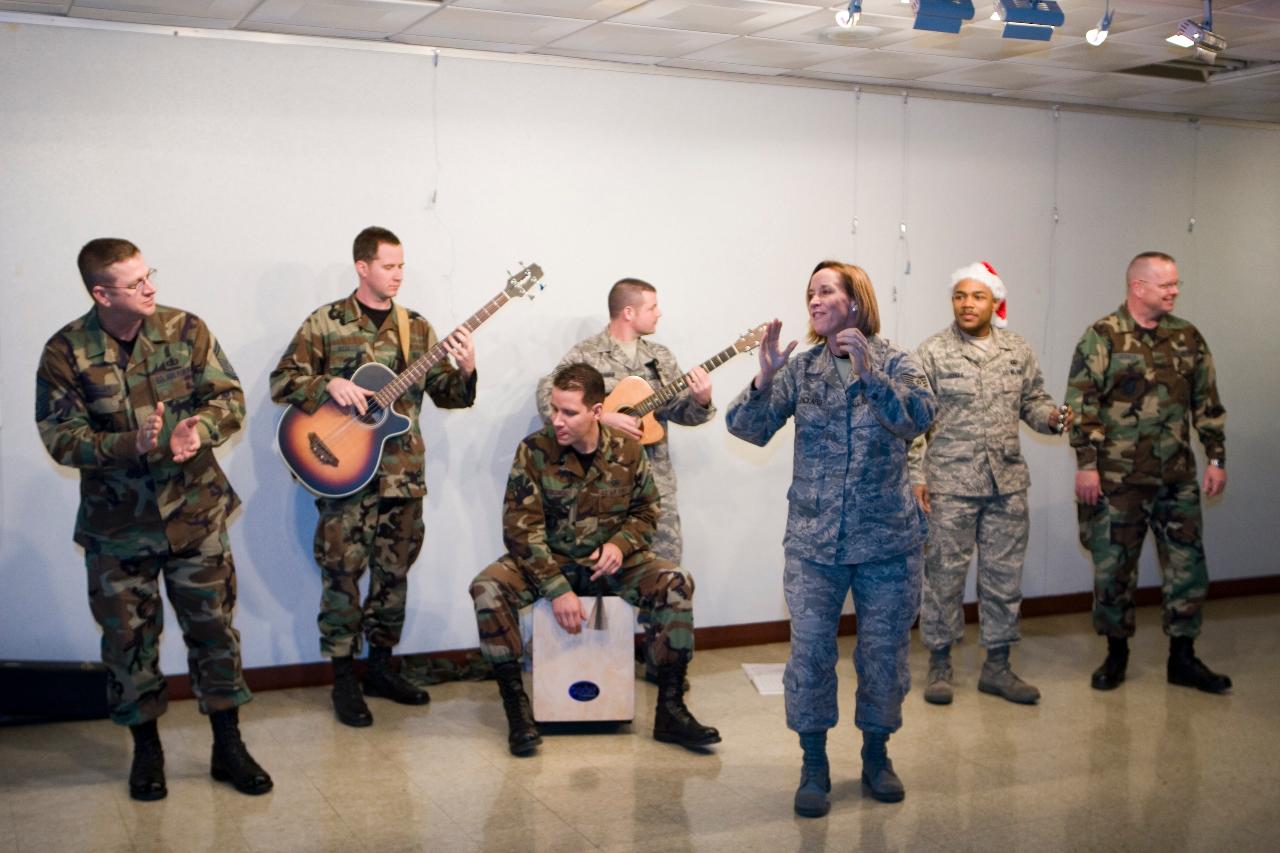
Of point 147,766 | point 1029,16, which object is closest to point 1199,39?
point 1029,16

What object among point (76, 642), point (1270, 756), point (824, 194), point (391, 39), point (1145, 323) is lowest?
point (1270, 756)

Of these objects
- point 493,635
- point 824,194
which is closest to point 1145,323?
point 824,194

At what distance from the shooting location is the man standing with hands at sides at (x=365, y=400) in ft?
16.2

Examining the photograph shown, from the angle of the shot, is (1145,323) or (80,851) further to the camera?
(1145,323)

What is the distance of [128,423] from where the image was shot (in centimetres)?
406

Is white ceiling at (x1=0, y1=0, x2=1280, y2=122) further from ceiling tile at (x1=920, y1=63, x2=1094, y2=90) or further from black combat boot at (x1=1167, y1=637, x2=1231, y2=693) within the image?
black combat boot at (x1=1167, y1=637, x2=1231, y2=693)

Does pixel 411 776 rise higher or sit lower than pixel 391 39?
lower

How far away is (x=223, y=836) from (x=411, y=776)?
0.69 m

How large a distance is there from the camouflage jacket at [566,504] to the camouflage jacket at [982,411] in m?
1.18

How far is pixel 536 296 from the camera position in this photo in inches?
229

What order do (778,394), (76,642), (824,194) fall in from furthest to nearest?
(824,194), (76,642), (778,394)

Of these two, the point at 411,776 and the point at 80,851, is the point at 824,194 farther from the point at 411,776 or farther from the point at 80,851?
the point at 80,851

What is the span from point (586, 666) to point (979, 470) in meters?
1.70

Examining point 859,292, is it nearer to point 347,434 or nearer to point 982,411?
point 982,411
